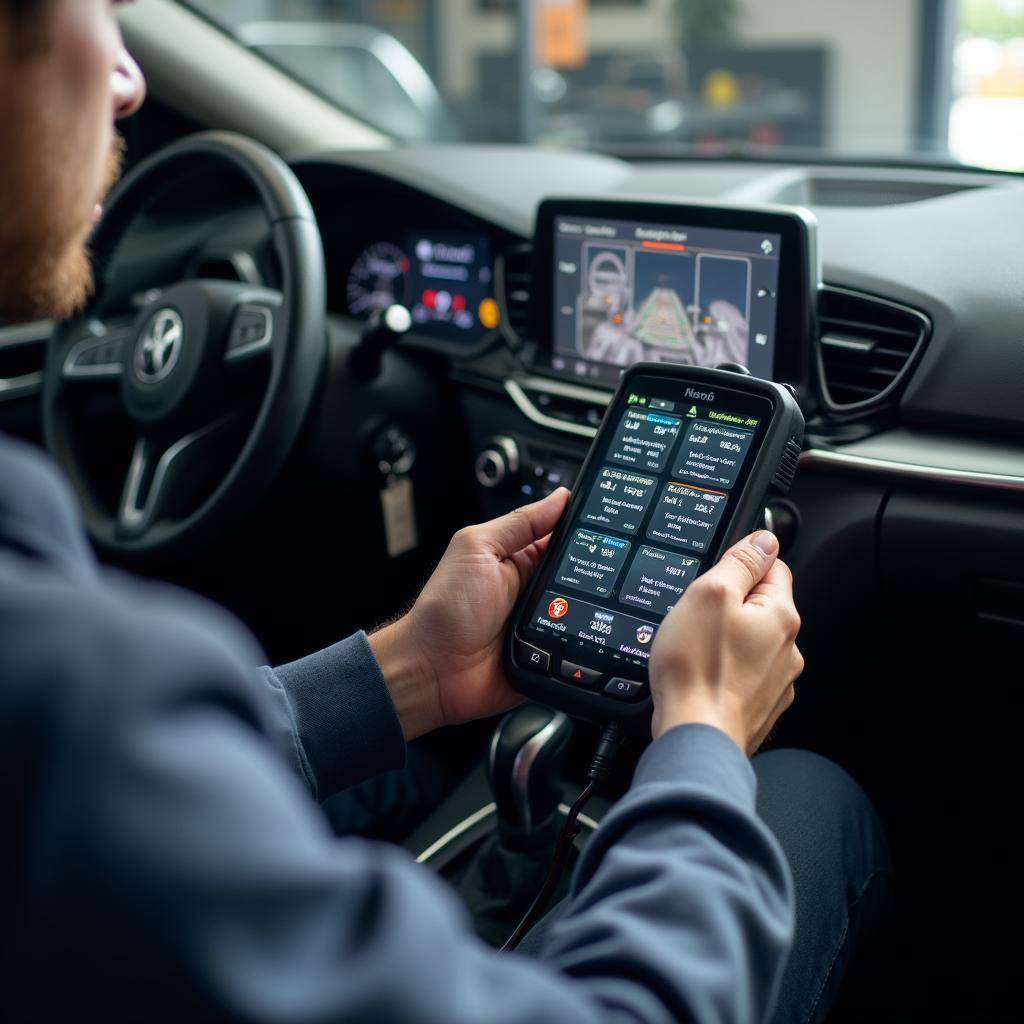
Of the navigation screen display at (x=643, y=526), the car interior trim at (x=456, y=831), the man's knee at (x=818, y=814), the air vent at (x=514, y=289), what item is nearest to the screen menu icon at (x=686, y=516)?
the navigation screen display at (x=643, y=526)

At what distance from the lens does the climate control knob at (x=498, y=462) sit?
161cm

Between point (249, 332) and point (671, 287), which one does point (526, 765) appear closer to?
point (671, 287)

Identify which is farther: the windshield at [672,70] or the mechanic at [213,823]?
the windshield at [672,70]

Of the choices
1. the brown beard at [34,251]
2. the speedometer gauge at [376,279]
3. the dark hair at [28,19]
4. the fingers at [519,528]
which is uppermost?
the dark hair at [28,19]

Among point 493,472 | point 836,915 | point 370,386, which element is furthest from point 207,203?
point 836,915

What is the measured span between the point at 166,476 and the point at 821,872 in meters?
0.96

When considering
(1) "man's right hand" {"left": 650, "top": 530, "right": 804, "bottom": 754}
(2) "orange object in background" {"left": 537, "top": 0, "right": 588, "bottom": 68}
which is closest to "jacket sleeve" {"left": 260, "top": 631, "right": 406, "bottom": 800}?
(1) "man's right hand" {"left": 650, "top": 530, "right": 804, "bottom": 754}

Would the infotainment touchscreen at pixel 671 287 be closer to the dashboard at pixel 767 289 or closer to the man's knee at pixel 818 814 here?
the dashboard at pixel 767 289

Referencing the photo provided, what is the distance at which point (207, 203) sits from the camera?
83.4 inches

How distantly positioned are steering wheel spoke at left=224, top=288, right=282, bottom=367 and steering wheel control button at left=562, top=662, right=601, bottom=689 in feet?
2.31

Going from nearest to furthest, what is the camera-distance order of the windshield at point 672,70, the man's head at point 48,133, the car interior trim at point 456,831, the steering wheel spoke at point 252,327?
the man's head at point 48,133 < the car interior trim at point 456,831 < the steering wheel spoke at point 252,327 < the windshield at point 672,70

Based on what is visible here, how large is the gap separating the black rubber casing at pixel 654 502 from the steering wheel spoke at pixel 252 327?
602mm

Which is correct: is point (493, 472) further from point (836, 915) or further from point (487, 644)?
point (836, 915)

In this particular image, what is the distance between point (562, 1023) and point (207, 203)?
183 cm
